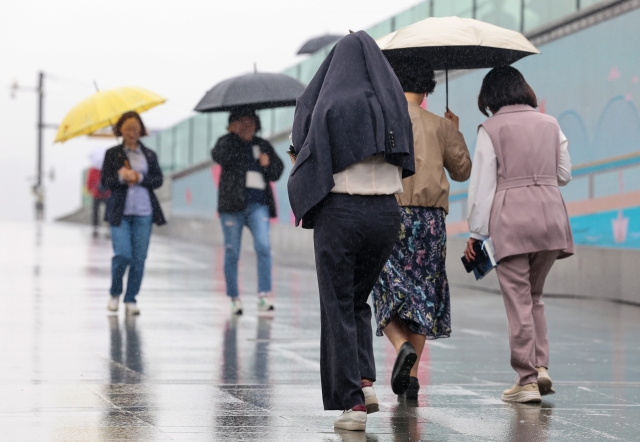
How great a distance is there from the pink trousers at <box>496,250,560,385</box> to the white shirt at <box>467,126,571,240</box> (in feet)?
0.77

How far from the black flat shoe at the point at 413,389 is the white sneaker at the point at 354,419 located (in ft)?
3.23

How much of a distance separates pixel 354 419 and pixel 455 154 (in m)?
1.88

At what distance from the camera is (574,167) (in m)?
12.8

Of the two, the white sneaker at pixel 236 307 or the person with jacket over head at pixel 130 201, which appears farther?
the white sneaker at pixel 236 307

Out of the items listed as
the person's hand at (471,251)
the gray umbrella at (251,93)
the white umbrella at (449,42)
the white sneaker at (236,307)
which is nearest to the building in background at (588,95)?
the gray umbrella at (251,93)

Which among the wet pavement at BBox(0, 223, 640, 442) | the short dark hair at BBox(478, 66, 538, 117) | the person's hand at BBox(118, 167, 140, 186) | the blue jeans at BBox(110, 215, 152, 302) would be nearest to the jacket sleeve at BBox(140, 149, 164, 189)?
the person's hand at BBox(118, 167, 140, 186)

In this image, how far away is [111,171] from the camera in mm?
10039

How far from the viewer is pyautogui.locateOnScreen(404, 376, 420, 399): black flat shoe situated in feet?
19.7

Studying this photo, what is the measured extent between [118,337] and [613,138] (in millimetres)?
5954

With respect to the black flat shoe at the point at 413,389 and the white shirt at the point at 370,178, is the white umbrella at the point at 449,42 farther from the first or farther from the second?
the black flat shoe at the point at 413,389

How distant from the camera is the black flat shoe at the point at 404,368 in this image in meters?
5.82

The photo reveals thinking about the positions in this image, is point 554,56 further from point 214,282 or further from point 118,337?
point 118,337

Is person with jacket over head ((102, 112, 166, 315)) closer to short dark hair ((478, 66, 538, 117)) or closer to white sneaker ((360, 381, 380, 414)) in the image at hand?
short dark hair ((478, 66, 538, 117))

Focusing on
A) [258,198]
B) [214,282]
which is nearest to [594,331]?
[258,198]
